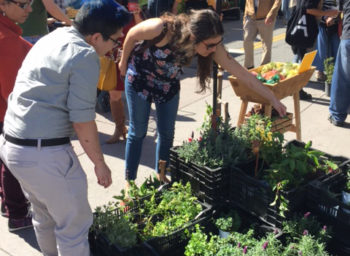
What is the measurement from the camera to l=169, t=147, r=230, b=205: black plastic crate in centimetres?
294

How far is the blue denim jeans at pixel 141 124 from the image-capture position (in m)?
3.40

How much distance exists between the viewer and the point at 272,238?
8.43 ft

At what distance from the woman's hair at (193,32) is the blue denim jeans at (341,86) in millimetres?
2635

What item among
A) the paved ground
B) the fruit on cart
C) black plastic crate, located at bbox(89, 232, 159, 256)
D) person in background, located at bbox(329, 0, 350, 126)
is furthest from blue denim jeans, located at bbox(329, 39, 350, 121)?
black plastic crate, located at bbox(89, 232, 159, 256)

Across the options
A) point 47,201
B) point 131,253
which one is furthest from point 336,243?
point 47,201

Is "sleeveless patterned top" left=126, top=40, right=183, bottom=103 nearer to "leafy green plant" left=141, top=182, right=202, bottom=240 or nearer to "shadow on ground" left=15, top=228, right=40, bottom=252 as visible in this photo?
"leafy green plant" left=141, top=182, right=202, bottom=240

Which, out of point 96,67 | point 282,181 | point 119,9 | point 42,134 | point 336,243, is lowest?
point 336,243

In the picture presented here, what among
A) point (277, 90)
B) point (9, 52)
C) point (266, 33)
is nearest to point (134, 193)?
point (9, 52)

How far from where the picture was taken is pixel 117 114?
4746 mm

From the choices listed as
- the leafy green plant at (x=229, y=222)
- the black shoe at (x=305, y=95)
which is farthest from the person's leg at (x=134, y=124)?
the black shoe at (x=305, y=95)

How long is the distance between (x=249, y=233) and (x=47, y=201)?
4.10ft

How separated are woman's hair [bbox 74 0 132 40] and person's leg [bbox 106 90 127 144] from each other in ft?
8.10

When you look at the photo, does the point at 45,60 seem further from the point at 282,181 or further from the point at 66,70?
the point at 282,181

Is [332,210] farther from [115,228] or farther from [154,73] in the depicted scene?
[154,73]
